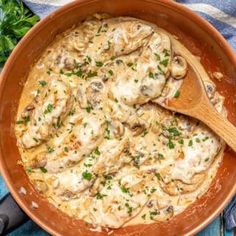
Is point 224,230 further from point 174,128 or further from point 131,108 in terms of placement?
point 131,108

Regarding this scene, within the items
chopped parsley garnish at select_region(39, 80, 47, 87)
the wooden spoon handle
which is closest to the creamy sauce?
chopped parsley garnish at select_region(39, 80, 47, 87)

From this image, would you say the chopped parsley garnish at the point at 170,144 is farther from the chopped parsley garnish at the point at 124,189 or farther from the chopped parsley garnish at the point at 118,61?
the chopped parsley garnish at the point at 118,61

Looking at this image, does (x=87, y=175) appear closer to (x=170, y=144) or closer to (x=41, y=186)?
(x=41, y=186)

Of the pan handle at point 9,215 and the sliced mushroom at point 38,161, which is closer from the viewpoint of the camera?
the pan handle at point 9,215

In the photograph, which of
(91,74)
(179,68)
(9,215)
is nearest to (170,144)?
(179,68)

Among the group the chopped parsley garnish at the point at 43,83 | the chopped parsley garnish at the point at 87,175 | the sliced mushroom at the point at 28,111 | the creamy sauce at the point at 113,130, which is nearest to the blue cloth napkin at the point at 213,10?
the creamy sauce at the point at 113,130

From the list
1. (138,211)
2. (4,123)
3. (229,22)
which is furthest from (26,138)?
(229,22)

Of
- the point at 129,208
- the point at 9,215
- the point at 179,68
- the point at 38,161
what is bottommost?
the point at 129,208
